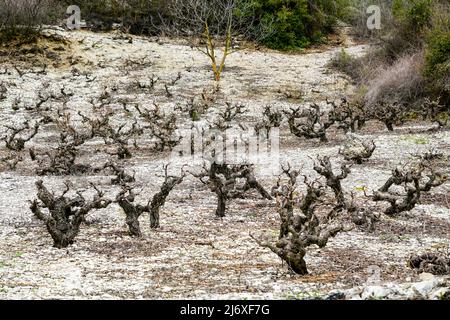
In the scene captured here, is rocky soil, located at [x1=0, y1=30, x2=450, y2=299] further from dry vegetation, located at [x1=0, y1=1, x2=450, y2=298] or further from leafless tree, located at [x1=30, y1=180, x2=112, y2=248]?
leafless tree, located at [x1=30, y1=180, x2=112, y2=248]

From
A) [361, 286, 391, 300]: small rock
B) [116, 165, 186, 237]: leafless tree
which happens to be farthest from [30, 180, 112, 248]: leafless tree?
[361, 286, 391, 300]: small rock

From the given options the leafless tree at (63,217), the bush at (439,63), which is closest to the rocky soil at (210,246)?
the leafless tree at (63,217)

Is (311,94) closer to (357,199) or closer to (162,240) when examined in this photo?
(357,199)

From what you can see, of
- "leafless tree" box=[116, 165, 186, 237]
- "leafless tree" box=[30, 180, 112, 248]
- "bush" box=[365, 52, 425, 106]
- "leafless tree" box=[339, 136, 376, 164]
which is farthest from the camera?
"bush" box=[365, 52, 425, 106]

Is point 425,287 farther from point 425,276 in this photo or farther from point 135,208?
point 135,208

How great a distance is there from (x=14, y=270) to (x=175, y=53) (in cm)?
3153

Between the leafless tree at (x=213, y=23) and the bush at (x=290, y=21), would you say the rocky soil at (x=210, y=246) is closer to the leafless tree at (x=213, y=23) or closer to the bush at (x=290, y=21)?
the leafless tree at (x=213, y=23)

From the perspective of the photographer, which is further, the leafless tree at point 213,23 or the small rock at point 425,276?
the leafless tree at point 213,23

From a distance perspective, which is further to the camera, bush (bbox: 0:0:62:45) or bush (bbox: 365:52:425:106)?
bush (bbox: 0:0:62:45)

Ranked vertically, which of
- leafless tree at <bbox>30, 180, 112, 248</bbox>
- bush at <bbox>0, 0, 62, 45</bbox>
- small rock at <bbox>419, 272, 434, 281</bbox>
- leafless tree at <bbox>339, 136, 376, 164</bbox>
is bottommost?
leafless tree at <bbox>339, 136, 376, 164</bbox>

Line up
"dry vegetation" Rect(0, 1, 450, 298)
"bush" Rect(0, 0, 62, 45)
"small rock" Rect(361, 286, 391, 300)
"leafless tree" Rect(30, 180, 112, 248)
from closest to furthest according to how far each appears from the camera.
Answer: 1. "small rock" Rect(361, 286, 391, 300)
2. "dry vegetation" Rect(0, 1, 450, 298)
3. "leafless tree" Rect(30, 180, 112, 248)
4. "bush" Rect(0, 0, 62, 45)

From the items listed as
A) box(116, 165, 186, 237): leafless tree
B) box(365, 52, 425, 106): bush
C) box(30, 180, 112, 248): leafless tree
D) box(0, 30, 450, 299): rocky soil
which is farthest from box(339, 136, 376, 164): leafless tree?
box(30, 180, 112, 248): leafless tree

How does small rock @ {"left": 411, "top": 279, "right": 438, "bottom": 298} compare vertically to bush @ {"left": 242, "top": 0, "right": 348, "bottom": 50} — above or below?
below
